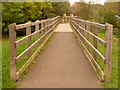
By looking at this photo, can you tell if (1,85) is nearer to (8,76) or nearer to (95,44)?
(8,76)

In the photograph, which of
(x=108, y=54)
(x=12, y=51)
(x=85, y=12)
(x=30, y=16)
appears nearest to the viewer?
(x=108, y=54)

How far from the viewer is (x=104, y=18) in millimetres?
33531

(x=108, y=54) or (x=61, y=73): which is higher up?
(x=108, y=54)

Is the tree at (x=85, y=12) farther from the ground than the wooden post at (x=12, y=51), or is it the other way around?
the tree at (x=85, y=12)

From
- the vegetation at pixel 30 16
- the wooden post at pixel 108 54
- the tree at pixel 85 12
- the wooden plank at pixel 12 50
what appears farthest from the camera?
the tree at pixel 85 12

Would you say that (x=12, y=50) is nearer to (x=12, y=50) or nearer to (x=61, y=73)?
(x=12, y=50)

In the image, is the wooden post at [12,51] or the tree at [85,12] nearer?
the wooden post at [12,51]

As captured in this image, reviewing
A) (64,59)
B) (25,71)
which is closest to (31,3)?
(64,59)

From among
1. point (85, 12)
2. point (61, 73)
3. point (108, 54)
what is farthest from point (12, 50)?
point (85, 12)

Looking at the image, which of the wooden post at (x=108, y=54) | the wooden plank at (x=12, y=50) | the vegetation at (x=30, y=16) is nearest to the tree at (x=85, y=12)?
the vegetation at (x=30, y=16)

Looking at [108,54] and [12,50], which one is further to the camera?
[12,50]

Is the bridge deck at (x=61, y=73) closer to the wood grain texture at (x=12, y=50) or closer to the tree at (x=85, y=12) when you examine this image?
the wood grain texture at (x=12, y=50)

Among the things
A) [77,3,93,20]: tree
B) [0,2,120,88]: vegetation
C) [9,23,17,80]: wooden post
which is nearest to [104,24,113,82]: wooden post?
[0,2,120,88]: vegetation

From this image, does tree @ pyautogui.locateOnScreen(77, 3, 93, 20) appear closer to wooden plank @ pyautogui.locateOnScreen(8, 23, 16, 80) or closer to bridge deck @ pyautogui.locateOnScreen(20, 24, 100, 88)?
bridge deck @ pyautogui.locateOnScreen(20, 24, 100, 88)
